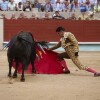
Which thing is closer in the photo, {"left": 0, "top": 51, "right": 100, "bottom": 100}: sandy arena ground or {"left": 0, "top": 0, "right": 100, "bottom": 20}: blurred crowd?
{"left": 0, "top": 51, "right": 100, "bottom": 100}: sandy arena ground

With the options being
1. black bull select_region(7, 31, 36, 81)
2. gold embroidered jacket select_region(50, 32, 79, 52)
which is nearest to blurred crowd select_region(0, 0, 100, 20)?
gold embroidered jacket select_region(50, 32, 79, 52)

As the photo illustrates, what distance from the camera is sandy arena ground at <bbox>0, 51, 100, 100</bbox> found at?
6199 millimetres

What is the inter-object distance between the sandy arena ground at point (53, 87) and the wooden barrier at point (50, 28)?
6.81 metres

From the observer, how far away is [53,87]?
23.2 feet

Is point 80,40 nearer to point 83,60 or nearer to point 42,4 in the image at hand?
point 42,4

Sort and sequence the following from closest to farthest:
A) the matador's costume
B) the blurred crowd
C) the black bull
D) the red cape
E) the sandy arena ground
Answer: the sandy arena ground
the black bull
the matador's costume
the red cape
the blurred crowd

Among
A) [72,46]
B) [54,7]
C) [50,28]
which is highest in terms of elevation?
[54,7]

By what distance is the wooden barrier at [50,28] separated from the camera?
15.8 m

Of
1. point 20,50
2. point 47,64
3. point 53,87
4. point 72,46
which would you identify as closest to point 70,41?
point 72,46

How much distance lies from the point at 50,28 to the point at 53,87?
9.12 meters

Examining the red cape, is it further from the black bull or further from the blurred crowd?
the blurred crowd

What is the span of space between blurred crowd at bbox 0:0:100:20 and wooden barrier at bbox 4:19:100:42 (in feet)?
0.70

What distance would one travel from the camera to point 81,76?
8.63 metres

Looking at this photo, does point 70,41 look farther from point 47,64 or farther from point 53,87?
point 53,87
